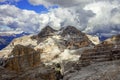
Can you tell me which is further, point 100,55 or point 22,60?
point 100,55

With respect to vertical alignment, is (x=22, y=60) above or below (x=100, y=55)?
above

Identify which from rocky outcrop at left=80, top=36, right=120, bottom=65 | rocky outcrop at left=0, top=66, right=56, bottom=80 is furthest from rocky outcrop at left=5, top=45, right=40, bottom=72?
rocky outcrop at left=80, top=36, right=120, bottom=65

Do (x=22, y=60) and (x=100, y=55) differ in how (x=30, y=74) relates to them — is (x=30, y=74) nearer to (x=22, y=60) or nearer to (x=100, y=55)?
(x=22, y=60)

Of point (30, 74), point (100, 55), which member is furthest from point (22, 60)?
point (100, 55)

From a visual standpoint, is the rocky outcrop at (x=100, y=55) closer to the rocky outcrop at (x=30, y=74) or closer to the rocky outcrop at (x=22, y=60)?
the rocky outcrop at (x=22, y=60)

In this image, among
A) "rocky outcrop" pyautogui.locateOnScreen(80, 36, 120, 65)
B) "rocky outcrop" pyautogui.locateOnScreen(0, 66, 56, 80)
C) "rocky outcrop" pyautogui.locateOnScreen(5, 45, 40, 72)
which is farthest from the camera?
"rocky outcrop" pyautogui.locateOnScreen(80, 36, 120, 65)

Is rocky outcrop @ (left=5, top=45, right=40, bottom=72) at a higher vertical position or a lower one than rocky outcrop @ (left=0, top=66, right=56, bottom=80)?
higher

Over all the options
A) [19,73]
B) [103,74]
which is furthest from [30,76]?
[103,74]

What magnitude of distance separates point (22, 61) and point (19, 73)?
13.1 meters

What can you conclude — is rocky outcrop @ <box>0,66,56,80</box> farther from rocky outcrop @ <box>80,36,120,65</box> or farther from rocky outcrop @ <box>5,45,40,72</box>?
rocky outcrop @ <box>80,36,120,65</box>

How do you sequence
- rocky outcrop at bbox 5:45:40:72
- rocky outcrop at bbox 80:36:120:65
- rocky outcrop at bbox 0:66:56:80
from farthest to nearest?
rocky outcrop at bbox 80:36:120:65 < rocky outcrop at bbox 5:45:40:72 < rocky outcrop at bbox 0:66:56:80

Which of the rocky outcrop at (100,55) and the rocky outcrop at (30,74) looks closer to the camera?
the rocky outcrop at (30,74)

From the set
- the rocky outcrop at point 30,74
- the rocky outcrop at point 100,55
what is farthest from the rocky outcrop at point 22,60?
the rocky outcrop at point 100,55

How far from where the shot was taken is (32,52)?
142125 mm
